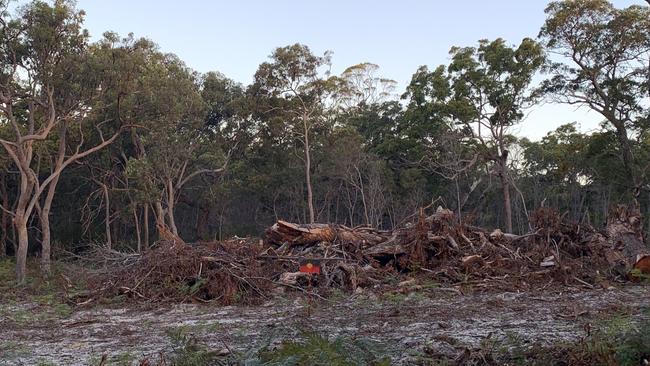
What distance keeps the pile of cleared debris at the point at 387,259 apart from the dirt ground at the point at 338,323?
683 millimetres

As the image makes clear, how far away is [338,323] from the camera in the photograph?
26.4 ft

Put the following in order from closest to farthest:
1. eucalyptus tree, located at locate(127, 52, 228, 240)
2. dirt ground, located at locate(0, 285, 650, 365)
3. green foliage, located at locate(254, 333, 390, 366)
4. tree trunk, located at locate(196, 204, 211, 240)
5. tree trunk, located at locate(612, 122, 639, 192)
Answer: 1. green foliage, located at locate(254, 333, 390, 366)
2. dirt ground, located at locate(0, 285, 650, 365)
3. eucalyptus tree, located at locate(127, 52, 228, 240)
4. tree trunk, located at locate(612, 122, 639, 192)
5. tree trunk, located at locate(196, 204, 211, 240)

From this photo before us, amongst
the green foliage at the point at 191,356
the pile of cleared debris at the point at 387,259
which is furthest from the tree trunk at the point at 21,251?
the green foliage at the point at 191,356

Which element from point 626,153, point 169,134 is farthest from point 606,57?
point 169,134

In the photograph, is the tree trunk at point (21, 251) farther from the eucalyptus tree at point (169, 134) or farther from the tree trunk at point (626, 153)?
the tree trunk at point (626, 153)

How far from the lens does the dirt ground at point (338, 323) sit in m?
6.32

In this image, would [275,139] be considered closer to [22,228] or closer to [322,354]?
[22,228]

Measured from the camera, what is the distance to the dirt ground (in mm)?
6316

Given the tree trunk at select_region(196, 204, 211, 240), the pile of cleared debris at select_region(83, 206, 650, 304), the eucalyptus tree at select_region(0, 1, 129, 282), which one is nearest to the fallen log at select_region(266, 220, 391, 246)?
the pile of cleared debris at select_region(83, 206, 650, 304)

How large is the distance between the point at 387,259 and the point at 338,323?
5.30 meters

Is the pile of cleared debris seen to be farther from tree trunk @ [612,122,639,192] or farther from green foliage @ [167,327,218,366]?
tree trunk @ [612,122,639,192]

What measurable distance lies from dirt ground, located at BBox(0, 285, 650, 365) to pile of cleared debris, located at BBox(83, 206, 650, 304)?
683 mm

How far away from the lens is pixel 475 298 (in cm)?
1023

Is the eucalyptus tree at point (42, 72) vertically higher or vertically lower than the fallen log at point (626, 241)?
higher
